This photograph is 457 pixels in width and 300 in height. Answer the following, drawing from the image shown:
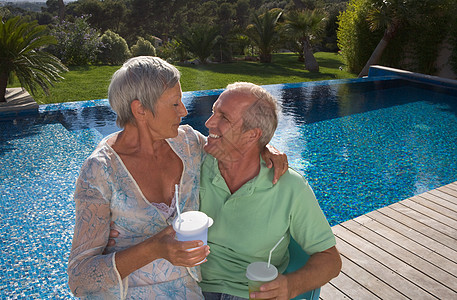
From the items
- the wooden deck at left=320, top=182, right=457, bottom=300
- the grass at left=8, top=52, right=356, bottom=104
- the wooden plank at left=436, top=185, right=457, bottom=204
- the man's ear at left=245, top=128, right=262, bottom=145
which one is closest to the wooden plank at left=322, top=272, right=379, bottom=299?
the wooden deck at left=320, top=182, right=457, bottom=300

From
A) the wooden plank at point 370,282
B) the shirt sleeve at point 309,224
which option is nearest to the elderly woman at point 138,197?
the shirt sleeve at point 309,224

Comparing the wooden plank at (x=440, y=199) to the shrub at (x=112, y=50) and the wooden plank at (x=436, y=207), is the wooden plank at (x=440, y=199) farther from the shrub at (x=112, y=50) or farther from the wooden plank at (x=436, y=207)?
the shrub at (x=112, y=50)

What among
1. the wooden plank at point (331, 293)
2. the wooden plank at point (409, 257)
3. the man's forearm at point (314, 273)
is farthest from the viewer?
the wooden plank at point (409, 257)

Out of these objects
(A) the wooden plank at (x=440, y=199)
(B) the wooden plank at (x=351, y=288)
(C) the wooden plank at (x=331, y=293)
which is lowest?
Result: (C) the wooden plank at (x=331, y=293)

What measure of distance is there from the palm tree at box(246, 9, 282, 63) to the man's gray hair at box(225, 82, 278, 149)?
1576cm

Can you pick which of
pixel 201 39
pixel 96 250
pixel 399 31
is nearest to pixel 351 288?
pixel 96 250

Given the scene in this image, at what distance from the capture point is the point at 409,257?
9.43 ft

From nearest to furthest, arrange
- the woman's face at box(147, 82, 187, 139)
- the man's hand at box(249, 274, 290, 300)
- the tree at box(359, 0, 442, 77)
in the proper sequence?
the man's hand at box(249, 274, 290, 300)
the woman's face at box(147, 82, 187, 139)
the tree at box(359, 0, 442, 77)

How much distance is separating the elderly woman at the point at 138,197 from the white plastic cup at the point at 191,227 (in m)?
0.04

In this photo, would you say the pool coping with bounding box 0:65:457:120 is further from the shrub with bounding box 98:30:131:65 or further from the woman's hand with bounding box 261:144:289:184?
the shrub with bounding box 98:30:131:65

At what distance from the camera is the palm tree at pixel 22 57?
751cm

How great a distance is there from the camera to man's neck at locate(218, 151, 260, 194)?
1962 millimetres

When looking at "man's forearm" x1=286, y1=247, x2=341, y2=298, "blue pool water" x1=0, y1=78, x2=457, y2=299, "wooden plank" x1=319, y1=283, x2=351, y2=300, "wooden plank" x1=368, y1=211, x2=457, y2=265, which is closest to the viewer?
"man's forearm" x1=286, y1=247, x2=341, y2=298

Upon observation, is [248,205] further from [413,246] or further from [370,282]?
[413,246]
